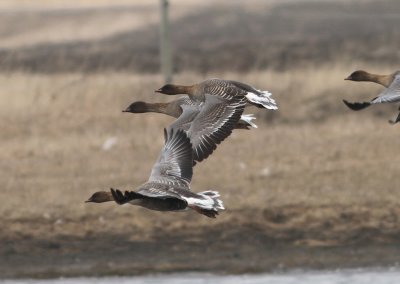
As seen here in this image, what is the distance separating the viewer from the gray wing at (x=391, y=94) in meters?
9.39

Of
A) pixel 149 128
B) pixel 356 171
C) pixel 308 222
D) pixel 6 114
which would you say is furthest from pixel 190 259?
pixel 6 114

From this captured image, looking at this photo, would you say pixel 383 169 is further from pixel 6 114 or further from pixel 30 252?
pixel 6 114

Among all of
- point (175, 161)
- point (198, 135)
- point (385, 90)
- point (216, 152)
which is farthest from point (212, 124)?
point (216, 152)

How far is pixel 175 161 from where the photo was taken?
997 cm

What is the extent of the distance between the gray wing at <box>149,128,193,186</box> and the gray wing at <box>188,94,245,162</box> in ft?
0.29

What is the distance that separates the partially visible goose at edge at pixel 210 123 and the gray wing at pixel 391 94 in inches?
45.2

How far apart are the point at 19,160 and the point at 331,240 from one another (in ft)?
16.3

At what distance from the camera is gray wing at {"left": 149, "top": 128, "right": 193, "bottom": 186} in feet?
32.2

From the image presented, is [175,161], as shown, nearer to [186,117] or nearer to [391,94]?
[186,117]

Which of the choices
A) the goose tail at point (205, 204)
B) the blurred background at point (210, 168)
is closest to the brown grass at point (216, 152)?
the blurred background at point (210, 168)

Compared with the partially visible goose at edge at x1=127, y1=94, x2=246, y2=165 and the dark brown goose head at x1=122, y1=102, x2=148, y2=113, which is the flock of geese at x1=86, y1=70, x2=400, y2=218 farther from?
the dark brown goose head at x1=122, y1=102, x2=148, y2=113

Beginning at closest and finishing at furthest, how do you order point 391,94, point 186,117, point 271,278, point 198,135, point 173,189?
point 173,189 → point 391,94 → point 198,135 → point 186,117 → point 271,278

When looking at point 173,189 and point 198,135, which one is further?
point 198,135

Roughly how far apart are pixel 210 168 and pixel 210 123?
26.1ft
